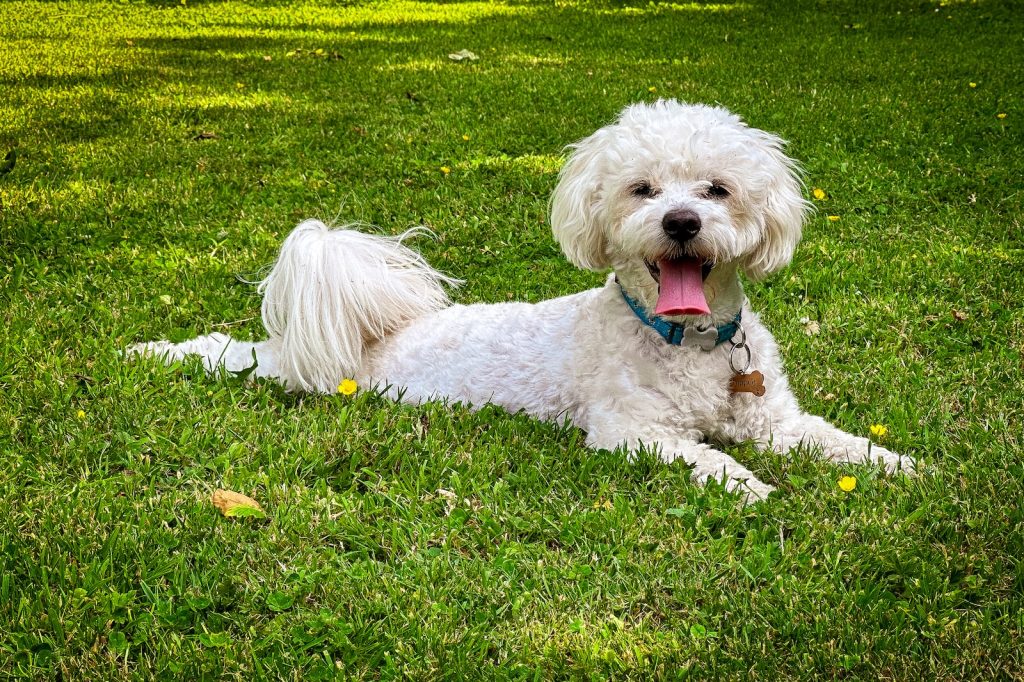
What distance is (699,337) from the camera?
151 inches

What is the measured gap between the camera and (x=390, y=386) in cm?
437

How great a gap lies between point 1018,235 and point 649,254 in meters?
3.99

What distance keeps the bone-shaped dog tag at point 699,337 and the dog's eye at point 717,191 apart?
55cm

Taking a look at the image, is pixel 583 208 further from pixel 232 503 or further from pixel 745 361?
pixel 232 503

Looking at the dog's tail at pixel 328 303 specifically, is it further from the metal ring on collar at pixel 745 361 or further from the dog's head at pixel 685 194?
the metal ring on collar at pixel 745 361

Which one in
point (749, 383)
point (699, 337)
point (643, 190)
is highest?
point (643, 190)

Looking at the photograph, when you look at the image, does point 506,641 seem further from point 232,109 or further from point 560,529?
point 232,109

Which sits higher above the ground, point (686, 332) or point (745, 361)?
point (686, 332)

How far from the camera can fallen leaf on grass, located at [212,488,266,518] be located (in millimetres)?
3240

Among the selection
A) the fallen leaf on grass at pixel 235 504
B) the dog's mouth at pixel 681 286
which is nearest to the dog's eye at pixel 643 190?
the dog's mouth at pixel 681 286

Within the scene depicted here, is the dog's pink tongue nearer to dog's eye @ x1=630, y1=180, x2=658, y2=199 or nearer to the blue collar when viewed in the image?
the blue collar

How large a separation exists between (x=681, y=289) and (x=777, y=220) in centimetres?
54

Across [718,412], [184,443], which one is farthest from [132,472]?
[718,412]

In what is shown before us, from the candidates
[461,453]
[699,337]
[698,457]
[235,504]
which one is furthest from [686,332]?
[235,504]
